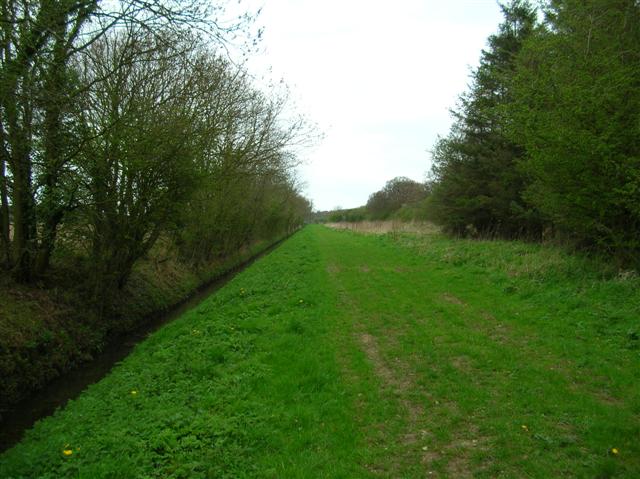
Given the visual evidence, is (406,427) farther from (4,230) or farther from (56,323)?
(4,230)

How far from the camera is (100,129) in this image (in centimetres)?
1009

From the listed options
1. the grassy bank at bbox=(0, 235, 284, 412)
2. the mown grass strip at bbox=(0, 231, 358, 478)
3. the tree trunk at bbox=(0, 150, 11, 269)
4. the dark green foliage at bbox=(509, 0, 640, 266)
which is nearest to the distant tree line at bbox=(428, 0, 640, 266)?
the dark green foliage at bbox=(509, 0, 640, 266)

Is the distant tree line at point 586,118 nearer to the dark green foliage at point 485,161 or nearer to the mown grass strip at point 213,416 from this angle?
the dark green foliage at point 485,161

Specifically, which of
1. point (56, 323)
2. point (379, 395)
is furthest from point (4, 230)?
point (379, 395)

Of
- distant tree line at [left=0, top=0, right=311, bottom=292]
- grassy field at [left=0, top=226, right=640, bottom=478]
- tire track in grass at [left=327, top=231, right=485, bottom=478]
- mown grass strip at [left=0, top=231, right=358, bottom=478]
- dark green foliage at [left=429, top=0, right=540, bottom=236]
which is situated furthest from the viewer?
dark green foliage at [left=429, top=0, right=540, bottom=236]

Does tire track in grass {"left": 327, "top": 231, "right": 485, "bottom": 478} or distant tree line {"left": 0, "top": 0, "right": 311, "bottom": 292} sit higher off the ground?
distant tree line {"left": 0, "top": 0, "right": 311, "bottom": 292}

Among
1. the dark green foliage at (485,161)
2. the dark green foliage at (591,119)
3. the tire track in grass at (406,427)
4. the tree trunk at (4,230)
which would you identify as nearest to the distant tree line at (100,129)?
the tree trunk at (4,230)

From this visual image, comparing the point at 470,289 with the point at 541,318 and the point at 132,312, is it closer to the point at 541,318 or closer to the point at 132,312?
the point at 541,318

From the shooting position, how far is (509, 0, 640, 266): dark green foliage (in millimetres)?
9914

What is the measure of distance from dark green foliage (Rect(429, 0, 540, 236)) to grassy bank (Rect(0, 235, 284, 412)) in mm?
16132

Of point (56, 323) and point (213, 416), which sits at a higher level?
point (56, 323)

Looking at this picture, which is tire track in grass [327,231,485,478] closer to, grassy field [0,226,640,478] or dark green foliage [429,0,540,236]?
grassy field [0,226,640,478]

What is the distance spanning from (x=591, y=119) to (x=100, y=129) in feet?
38.8

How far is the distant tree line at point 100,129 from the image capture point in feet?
23.6
